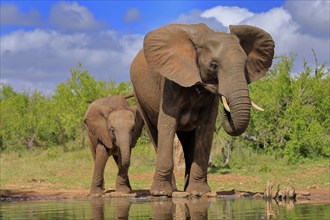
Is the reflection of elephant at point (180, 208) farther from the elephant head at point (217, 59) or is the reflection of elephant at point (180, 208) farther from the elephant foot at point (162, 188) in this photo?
the elephant head at point (217, 59)

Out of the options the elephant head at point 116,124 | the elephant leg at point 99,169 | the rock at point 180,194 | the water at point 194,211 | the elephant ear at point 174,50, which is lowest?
the water at point 194,211

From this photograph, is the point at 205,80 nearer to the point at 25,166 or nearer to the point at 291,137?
the point at 291,137

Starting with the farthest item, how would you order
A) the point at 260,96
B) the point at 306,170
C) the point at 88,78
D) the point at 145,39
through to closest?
1. the point at 88,78
2. the point at 260,96
3. the point at 306,170
4. the point at 145,39

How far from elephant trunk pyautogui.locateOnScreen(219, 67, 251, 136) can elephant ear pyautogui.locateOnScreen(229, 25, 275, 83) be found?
4.50ft

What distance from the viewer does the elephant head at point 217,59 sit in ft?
26.1

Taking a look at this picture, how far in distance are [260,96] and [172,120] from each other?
14.7 m

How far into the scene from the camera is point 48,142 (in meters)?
36.9

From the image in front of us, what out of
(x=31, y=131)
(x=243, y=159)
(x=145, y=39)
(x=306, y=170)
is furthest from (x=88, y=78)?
(x=145, y=39)

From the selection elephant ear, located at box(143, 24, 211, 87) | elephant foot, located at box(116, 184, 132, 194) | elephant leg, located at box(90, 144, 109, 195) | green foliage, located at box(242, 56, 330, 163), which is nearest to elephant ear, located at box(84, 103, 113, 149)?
elephant leg, located at box(90, 144, 109, 195)

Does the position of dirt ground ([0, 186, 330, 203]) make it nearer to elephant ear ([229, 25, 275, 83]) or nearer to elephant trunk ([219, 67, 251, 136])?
elephant trunk ([219, 67, 251, 136])

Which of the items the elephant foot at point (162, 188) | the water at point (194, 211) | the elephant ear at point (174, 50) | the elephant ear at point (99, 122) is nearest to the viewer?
the water at point (194, 211)

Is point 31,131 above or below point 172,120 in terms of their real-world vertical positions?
above

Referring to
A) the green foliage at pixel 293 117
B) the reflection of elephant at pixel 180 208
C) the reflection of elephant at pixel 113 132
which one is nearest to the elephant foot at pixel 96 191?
the reflection of elephant at pixel 113 132

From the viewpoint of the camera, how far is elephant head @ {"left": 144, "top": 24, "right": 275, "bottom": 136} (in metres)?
7.94
